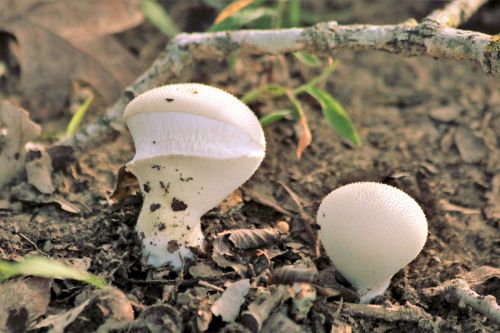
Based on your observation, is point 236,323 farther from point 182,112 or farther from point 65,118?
point 65,118

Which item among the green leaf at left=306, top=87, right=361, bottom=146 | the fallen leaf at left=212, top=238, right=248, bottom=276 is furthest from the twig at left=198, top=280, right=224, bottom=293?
the green leaf at left=306, top=87, right=361, bottom=146

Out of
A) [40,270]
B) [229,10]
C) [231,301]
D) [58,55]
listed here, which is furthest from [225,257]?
[58,55]

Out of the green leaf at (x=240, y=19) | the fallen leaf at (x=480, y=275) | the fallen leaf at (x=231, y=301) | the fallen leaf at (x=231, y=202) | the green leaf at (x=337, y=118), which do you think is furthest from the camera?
the green leaf at (x=240, y=19)

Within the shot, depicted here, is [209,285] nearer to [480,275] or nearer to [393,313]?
[393,313]

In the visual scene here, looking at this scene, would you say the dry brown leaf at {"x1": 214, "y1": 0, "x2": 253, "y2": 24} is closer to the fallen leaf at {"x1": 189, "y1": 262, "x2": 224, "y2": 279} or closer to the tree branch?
the tree branch

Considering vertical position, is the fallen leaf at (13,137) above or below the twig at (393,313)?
above

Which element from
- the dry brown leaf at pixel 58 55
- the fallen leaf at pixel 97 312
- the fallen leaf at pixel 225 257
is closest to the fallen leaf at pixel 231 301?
the fallen leaf at pixel 225 257

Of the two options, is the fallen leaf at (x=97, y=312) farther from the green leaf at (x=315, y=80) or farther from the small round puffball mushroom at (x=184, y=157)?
the green leaf at (x=315, y=80)

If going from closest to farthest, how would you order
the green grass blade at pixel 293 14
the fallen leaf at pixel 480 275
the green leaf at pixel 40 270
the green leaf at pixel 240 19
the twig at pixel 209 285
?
1. the green leaf at pixel 40 270
2. the twig at pixel 209 285
3. the fallen leaf at pixel 480 275
4. the green leaf at pixel 240 19
5. the green grass blade at pixel 293 14
